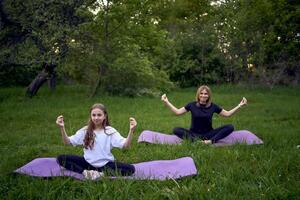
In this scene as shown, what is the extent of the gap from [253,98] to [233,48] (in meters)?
6.46

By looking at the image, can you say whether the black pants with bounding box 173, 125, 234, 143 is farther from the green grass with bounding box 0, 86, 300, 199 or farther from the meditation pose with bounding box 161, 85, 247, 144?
the green grass with bounding box 0, 86, 300, 199

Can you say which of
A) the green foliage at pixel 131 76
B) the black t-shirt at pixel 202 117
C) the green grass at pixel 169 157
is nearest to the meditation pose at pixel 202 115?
the black t-shirt at pixel 202 117

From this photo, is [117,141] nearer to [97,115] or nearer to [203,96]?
[97,115]

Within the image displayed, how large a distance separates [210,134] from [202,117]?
14.5 inches

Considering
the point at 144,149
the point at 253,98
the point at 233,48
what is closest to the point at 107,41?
the point at 253,98

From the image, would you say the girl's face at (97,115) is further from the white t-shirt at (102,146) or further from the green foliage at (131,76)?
the green foliage at (131,76)

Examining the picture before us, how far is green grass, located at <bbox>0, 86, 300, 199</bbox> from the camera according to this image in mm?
4730

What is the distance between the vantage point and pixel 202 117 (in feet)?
27.2

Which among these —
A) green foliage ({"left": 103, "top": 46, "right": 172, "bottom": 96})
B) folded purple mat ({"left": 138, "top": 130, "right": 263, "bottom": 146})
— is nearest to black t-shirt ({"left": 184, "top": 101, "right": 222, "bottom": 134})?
folded purple mat ({"left": 138, "top": 130, "right": 263, "bottom": 146})

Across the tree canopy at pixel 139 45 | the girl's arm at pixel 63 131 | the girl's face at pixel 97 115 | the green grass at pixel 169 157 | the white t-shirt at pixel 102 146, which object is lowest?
the green grass at pixel 169 157

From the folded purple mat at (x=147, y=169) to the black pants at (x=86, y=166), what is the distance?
8cm

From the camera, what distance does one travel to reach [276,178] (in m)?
5.08

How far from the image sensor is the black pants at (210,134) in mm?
7906

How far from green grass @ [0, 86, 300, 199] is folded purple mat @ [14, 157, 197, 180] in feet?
0.50
